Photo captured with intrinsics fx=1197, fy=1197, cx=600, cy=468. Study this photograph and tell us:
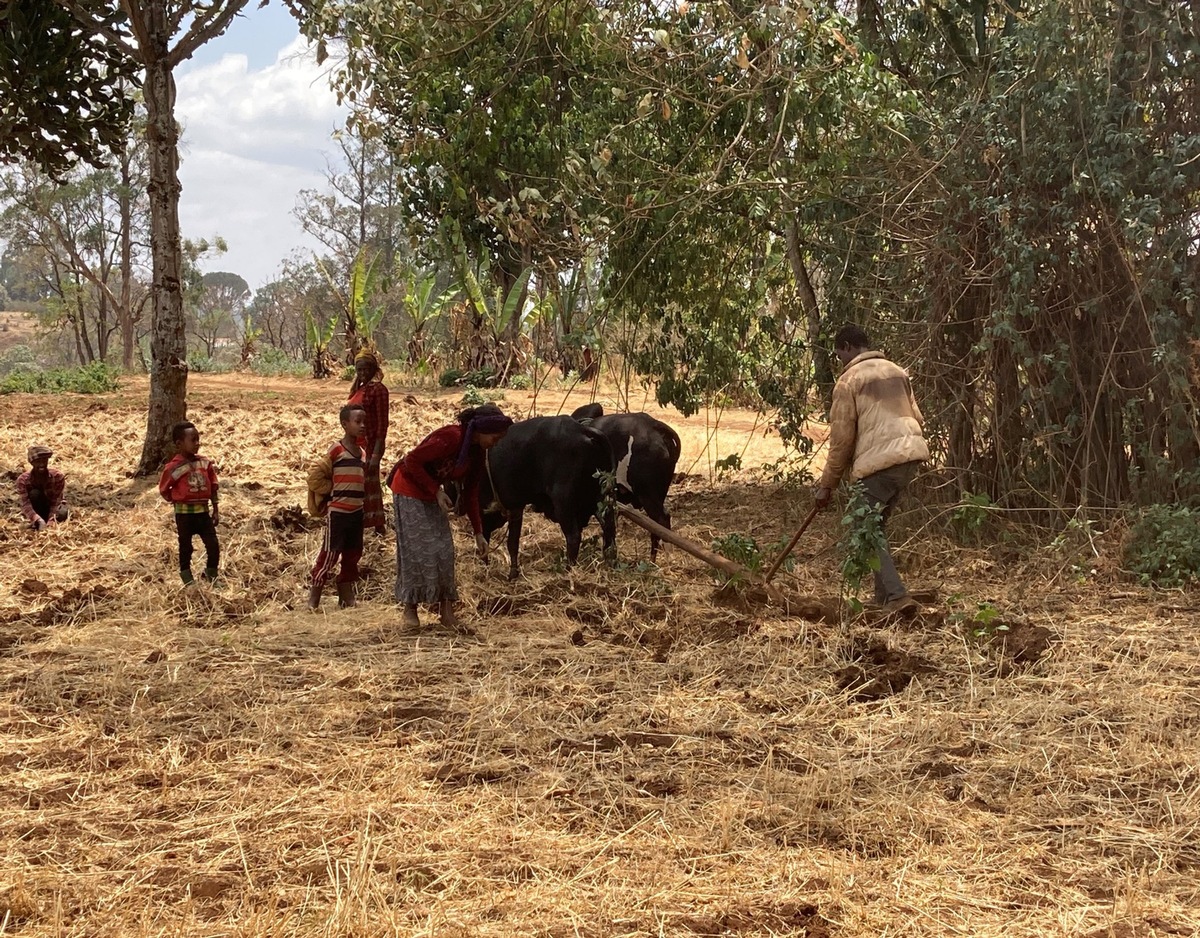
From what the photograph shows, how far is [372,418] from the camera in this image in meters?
9.11

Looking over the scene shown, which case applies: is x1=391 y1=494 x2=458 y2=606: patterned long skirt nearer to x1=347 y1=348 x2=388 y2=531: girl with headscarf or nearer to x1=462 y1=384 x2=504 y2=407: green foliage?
x1=347 y1=348 x2=388 y2=531: girl with headscarf

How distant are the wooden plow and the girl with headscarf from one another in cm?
228

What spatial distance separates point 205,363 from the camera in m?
32.8

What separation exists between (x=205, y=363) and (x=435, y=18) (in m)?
27.7

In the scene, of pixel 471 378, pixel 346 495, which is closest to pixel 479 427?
pixel 346 495

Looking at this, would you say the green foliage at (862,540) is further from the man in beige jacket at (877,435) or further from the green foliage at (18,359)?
the green foliage at (18,359)

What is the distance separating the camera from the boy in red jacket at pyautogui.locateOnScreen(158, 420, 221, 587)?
24.6 feet

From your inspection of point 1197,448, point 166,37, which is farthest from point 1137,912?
point 166,37

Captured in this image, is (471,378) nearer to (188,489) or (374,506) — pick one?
(374,506)

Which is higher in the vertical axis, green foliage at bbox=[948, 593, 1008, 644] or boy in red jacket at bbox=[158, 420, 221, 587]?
boy in red jacket at bbox=[158, 420, 221, 587]

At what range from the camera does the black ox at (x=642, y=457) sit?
8711 millimetres

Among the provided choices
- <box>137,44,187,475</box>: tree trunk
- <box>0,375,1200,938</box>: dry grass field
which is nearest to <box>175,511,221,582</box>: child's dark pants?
<box>0,375,1200,938</box>: dry grass field

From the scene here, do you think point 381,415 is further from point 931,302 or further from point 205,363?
point 205,363

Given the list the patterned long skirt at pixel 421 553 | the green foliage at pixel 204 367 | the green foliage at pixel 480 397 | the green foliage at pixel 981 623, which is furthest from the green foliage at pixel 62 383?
the green foliage at pixel 981 623
